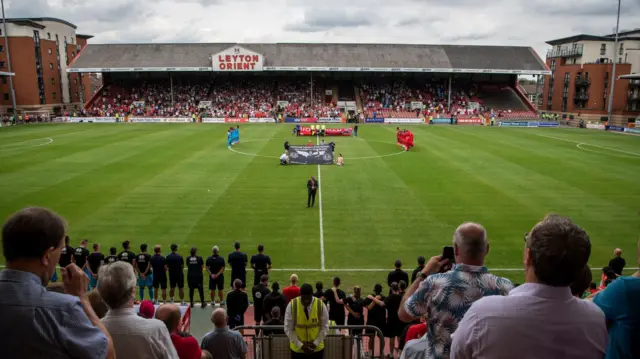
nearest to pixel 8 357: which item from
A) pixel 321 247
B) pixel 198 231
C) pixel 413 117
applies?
pixel 321 247

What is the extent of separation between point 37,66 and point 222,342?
7861cm

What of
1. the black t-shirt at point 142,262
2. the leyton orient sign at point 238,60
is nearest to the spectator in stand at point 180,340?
the black t-shirt at point 142,262

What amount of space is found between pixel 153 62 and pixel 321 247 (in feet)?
208

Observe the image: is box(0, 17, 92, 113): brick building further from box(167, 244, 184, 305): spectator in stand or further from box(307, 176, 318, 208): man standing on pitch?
box(167, 244, 184, 305): spectator in stand

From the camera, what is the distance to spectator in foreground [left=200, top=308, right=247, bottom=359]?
594cm

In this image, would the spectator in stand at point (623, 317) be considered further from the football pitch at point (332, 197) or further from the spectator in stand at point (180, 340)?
the football pitch at point (332, 197)

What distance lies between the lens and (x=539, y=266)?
2721 mm

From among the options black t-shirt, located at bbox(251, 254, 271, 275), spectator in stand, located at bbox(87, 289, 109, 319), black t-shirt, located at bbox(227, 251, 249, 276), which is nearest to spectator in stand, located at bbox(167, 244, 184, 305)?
black t-shirt, located at bbox(227, 251, 249, 276)

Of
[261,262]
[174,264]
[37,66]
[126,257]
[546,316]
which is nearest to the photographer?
[546,316]

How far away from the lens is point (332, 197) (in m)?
21.8

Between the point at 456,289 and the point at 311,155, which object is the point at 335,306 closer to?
the point at 456,289

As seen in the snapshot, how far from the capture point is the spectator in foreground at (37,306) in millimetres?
2672

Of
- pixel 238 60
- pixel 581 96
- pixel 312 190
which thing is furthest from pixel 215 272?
pixel 581 96

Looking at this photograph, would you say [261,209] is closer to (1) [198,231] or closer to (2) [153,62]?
(1) [198,231]
